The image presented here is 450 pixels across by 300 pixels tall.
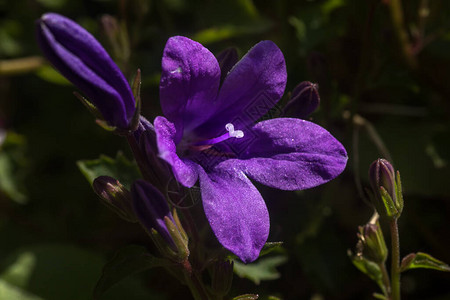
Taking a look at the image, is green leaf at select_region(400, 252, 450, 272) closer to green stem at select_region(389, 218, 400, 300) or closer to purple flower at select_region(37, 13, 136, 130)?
green stem at select_region(389, 218, 400, 300)

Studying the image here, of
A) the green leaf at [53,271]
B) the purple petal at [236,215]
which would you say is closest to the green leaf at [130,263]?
the purple petal at [236,215]

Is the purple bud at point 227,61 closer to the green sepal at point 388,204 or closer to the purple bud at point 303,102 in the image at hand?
the purple bud at point 303,102

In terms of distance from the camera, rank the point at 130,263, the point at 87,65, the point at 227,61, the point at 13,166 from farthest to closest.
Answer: the point at 13,166 → the point at 227,61 → the point at 130,263 → the point at 87,65

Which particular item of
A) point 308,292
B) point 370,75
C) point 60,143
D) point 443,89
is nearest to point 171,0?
point 60,143

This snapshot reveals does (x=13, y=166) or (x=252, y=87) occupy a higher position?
(x=252, y=87)

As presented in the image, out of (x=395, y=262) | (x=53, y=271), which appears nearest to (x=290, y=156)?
(x=395, y=262)

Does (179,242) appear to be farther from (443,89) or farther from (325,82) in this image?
(443,89)

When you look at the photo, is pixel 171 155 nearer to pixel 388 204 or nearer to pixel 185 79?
pixel 185 79
